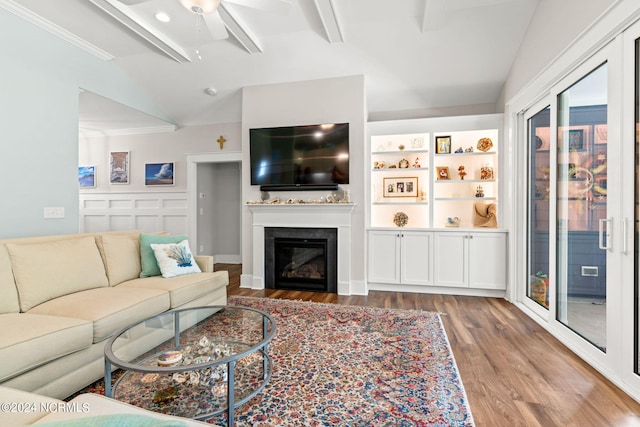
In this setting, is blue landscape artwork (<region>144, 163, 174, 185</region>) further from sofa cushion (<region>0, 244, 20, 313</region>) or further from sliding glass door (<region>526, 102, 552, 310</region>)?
sliding glass door (<region>526, 102, 552, 310</region>)

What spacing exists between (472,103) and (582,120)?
7.18ft

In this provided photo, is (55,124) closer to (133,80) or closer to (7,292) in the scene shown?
(133,80)

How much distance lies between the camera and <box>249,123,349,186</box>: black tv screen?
4.21 m

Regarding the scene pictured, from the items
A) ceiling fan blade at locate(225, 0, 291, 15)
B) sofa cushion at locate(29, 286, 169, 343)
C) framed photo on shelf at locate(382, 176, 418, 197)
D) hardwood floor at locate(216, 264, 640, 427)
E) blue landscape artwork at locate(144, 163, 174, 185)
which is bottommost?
hardwood floor at locate(216, 264, 640, 427)

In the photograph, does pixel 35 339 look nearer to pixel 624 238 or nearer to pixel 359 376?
pixel 359 376

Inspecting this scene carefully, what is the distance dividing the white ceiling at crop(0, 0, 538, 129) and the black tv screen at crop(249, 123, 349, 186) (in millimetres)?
735

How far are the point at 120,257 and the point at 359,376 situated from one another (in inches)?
93.8

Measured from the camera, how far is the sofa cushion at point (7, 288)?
2076 mm

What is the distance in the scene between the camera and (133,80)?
461 centimetres

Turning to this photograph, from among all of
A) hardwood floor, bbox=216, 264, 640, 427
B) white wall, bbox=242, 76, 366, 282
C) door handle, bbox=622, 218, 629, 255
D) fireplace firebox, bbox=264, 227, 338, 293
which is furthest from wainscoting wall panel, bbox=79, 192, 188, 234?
door handle, bbox=622, 218, 629, 255

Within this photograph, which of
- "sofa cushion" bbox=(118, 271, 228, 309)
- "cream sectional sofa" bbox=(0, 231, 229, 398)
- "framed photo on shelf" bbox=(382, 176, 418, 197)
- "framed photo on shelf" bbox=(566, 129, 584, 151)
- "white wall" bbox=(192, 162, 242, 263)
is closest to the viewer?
"cream sectional sofa" bbox=(0, 231, 229, 398)

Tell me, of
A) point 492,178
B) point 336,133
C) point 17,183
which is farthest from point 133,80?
point 492,178

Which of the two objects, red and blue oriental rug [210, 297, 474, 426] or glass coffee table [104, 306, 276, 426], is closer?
glass coffee table [104, 306, 276, 426]

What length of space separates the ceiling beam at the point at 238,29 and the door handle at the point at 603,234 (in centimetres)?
366
